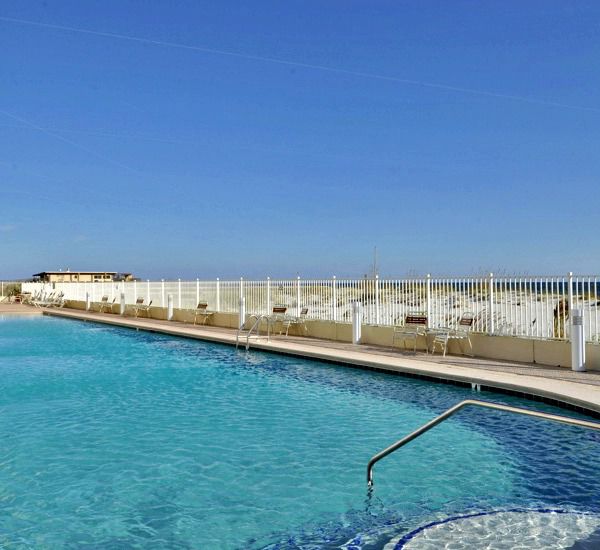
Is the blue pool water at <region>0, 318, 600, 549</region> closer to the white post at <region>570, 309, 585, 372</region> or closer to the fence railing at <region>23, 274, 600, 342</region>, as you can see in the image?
the white post at <region>570, 309, 585, 372</region>

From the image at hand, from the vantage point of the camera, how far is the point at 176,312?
23.2 meters

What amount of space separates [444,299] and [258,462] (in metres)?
7.61

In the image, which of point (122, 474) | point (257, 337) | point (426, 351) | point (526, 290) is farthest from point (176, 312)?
point (122, 474)

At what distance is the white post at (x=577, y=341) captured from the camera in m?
10.1

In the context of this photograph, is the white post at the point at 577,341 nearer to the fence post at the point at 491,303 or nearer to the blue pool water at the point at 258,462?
the fence post at the point at 491,303

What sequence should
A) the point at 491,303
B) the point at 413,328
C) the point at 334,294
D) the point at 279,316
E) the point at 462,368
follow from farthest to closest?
the point at 279,316 < the point at 334,294 < the point at 413,328 < the point at 491,303 < the point at 462,368

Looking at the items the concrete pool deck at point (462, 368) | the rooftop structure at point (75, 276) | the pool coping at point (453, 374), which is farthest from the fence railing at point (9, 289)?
the concrete pool deck at point (462, 368)

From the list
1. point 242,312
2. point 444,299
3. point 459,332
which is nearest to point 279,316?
point 242,312

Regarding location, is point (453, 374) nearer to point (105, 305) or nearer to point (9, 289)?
point (105, 305)

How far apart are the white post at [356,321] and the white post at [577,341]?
5488 mm

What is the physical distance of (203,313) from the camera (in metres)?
20.8

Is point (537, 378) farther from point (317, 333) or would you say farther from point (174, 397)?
point (317, 333)

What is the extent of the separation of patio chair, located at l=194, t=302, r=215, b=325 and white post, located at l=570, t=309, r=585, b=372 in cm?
1300

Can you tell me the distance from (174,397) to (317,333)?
7.20 meters
